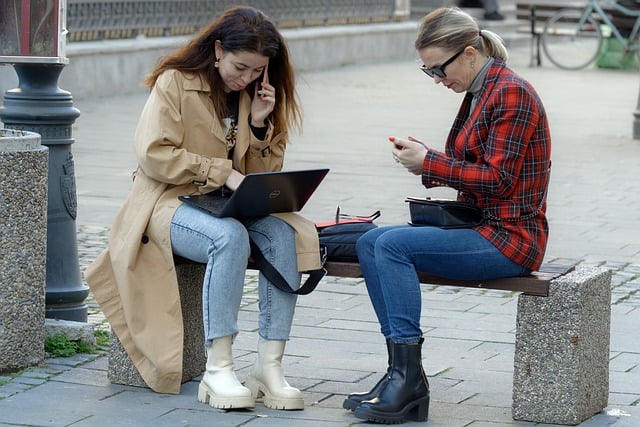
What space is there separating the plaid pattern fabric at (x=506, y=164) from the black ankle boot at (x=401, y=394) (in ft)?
1.54

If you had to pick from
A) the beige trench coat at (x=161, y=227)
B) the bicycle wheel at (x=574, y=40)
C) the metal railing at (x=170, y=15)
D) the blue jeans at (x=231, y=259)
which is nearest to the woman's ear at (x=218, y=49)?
the beige trench coat at (x=161, y=227)

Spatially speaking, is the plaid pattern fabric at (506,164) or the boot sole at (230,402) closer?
the plaid pattern fabric at (506,164)

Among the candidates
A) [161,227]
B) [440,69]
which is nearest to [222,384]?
[161,227]

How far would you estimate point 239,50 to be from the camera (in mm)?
4602

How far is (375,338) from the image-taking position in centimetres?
561

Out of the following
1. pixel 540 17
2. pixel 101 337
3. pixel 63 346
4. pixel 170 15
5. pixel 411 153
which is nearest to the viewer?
pixel 411 153

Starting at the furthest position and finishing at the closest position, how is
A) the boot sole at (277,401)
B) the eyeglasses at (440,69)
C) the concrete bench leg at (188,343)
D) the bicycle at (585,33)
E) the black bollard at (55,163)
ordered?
the bicycle at (585,33)
the black bollard at (55,163)
the concrete bench leg at (188,343)
the boot sole at (277,401)
the eyeglasses at (440,69)

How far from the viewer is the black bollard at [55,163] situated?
526cm

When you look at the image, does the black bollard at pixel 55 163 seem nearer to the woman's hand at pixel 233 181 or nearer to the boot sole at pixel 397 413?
the woman's hand at pixel 233 181

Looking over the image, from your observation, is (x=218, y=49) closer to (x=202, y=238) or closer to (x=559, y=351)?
(x=202, y=238)

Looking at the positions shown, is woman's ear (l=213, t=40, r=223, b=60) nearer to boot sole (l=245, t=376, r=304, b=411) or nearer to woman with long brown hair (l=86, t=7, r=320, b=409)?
woman with long brown hair (l=86, t=7, r=320, b=409)

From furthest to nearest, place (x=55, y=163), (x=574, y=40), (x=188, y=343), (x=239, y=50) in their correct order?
(x=574, y=40)
(x=55, y=163)
(x=188, y=343)
(x=239, y=50)

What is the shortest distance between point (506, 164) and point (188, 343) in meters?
1.37

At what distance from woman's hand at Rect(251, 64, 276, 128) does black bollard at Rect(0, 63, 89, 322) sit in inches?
35.6
